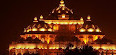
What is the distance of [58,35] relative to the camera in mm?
74562

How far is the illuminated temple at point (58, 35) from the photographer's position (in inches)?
2753

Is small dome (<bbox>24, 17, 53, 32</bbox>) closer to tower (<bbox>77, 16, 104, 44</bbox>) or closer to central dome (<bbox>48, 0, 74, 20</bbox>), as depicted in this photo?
central dome (<bbox>48, 0, 74, 20</bbox>)

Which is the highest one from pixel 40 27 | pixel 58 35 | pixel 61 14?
pixel 61 14

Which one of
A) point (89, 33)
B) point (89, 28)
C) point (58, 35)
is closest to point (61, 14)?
point (58, 35)

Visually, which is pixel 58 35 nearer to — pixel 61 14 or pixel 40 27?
pixel 40 27

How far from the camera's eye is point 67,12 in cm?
7762

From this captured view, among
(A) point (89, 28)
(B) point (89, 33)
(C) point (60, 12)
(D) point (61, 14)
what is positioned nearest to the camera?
(B) point (89, 33)

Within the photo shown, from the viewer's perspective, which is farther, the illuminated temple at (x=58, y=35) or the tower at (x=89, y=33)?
the tower at (x=89, y=33)

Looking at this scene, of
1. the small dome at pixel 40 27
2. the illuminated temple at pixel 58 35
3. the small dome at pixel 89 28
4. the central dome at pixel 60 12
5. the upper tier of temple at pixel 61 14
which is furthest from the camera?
the central dome at pixel 60 12

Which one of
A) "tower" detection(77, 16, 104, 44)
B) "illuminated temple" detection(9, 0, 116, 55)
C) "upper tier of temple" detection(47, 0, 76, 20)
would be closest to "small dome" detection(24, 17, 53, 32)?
"illuminated temple" detection(9, 0, 116, 55)

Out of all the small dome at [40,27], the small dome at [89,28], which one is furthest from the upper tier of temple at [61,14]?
the small dome at [40,27]

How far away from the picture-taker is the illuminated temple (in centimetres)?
6994

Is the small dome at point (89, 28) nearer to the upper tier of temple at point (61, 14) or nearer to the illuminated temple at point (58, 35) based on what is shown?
the illuminated temple at point (58, 35)

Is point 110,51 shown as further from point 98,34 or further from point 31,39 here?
point 31,39
